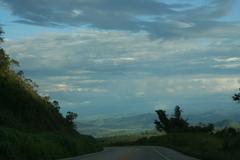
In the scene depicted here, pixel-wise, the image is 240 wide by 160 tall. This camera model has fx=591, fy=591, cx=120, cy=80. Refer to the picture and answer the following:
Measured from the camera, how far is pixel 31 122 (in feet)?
212

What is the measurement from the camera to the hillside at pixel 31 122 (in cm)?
3750

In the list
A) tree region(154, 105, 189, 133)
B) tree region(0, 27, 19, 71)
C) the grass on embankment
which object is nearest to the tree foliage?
tree region(154, 105, 189, 133)

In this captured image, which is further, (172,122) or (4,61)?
(172,122)

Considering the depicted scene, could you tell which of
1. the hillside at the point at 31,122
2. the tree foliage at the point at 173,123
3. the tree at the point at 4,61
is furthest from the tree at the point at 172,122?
the tree at the point at 4,61

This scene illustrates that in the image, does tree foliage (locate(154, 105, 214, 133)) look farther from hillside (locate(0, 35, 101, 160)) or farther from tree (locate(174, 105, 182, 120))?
hillside (locate(0, 35, 101, 160))

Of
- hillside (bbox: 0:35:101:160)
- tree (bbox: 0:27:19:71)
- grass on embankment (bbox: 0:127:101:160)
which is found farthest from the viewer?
tree (bbox: 0:27:19:71)

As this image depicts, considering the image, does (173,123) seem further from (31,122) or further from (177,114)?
(31,122)

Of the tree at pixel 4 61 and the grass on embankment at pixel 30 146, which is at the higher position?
the tree at pixel 4 61

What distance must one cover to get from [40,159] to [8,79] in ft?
106

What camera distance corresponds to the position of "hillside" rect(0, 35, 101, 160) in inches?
1476

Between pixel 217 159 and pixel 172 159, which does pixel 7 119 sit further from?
pixel 217 159

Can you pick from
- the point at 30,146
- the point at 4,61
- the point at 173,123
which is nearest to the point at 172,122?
the point at 173,123

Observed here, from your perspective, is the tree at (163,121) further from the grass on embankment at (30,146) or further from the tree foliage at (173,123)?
the grass on embankment at (30,146)

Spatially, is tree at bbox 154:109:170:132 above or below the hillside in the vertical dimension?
above
